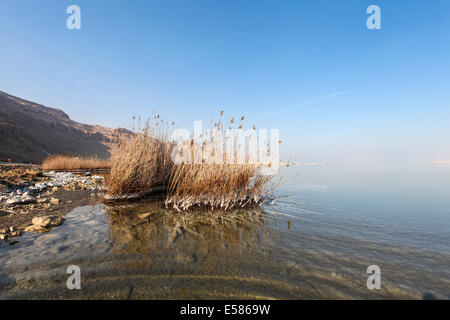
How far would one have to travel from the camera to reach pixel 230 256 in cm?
271

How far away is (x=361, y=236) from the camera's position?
3.52m

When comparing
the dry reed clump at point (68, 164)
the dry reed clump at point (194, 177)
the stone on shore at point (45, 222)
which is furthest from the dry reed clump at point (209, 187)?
the dry reed clump at point (68, 164)

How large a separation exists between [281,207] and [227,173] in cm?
195

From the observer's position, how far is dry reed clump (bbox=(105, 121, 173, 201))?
5.56 m

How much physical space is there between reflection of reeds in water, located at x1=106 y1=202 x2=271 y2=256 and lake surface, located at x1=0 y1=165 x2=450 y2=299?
0.02 meters

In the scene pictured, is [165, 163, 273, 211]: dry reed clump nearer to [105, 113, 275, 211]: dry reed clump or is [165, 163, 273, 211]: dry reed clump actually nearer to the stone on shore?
[105, 113, 275, 211]: dry reed clump

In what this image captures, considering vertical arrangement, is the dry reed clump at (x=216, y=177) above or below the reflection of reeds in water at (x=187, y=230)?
above

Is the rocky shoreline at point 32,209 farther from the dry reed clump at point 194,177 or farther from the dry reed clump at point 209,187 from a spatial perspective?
the dry reed clump at point 209,187

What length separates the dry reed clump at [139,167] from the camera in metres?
5.56

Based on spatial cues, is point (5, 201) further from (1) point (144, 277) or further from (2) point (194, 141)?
(1) point (144, 277)

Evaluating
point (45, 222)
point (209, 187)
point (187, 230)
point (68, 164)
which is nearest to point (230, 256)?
point (187, 230)

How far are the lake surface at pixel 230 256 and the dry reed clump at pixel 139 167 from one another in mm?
1077

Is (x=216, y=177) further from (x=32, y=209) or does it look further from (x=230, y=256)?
(x=32, y=209)

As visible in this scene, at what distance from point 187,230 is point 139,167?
124 inches
